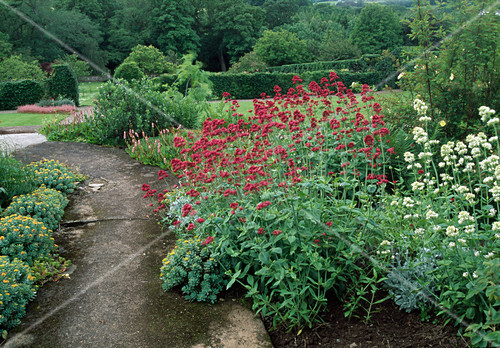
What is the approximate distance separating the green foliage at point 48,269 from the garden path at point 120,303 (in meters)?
0.07

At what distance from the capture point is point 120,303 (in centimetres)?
284

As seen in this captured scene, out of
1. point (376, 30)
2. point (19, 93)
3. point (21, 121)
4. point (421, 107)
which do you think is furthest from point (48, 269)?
point (376, 30)

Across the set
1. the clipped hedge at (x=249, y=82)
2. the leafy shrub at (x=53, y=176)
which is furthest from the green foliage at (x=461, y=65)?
the clipped hedge at (x=249, y=82)

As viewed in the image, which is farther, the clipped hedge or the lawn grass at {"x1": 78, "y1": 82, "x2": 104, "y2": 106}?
the clipped hedge

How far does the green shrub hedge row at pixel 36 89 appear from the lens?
17234mm

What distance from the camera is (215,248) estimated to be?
2945 millimetres

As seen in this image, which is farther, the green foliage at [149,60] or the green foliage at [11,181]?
the green foliage at [149,60]

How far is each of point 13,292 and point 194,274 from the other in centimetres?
124

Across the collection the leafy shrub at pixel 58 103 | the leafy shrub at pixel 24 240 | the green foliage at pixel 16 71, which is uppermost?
the green foliage at pixel 16 71

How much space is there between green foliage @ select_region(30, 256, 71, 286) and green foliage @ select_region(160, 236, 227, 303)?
926 mm

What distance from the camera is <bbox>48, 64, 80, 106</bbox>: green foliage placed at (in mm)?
17328

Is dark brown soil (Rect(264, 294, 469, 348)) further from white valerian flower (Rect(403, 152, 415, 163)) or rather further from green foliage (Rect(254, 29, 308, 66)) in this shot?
green foliage (Rect(254, 29, 308, 66))

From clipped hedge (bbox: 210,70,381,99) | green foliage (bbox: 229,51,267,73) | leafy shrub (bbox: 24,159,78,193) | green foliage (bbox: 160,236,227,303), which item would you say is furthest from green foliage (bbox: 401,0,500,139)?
green foliage (bbox: 229,51,267,73)

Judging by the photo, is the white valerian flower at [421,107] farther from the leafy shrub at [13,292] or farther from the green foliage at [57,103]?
the green foliage at [57,103]
